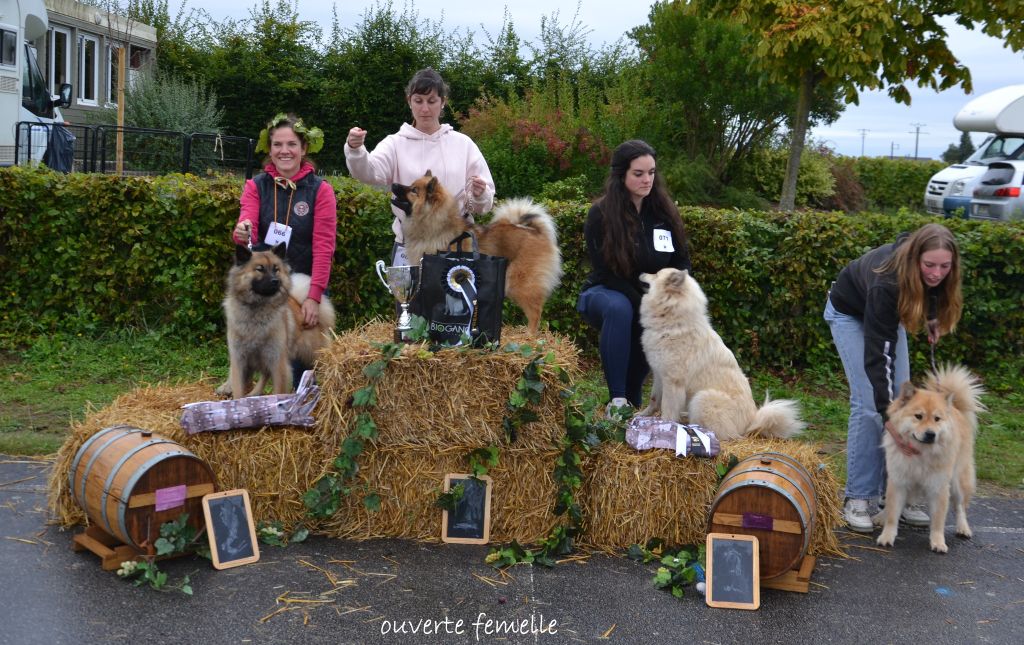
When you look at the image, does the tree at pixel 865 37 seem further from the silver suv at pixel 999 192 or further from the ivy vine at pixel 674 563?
the silver suv at pixel 999 192

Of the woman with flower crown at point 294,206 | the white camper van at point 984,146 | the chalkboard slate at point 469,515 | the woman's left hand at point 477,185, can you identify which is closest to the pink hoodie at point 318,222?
the woman with flower crown at point 294,206

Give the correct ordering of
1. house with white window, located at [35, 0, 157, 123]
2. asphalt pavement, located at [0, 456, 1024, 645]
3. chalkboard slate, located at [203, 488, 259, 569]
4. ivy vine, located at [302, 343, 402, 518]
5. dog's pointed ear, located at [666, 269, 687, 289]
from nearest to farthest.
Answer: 1. asphalt pavement, located at [0, 456, 1024, 645]
2. chalkboard slate, located at [203, 488, 259, 569]
3. ivy vine, located at [302, 343, 402, 518]
4. dog's pointed ear, located at [666, 269, 687, 289]
5. house with white window, located at [35, 0, 157, 123]

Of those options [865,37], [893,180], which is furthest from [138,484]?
[893,180]

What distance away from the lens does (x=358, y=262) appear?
7039 millimetres

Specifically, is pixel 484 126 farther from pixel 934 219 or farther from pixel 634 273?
pixel 634 273

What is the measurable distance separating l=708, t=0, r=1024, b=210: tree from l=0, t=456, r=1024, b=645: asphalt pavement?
220 inches

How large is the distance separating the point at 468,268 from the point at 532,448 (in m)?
0.92

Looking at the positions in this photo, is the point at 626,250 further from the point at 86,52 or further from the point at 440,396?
the point at 86,52

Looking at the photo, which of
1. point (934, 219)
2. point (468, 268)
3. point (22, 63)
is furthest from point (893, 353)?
point (22, 63)

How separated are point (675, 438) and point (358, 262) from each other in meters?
3.79

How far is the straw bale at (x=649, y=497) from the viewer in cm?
398

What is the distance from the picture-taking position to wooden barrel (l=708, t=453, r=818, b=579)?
3.58 metres

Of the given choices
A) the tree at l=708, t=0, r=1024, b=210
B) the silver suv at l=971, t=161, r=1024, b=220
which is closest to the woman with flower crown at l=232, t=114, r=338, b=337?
the tree at l=708, t=0, r=1024, b=210

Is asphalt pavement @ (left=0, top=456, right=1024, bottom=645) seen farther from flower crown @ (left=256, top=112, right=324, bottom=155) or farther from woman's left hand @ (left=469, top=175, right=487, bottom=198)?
flower crown @ (left=256, top=112, right=324, bottom=155)
